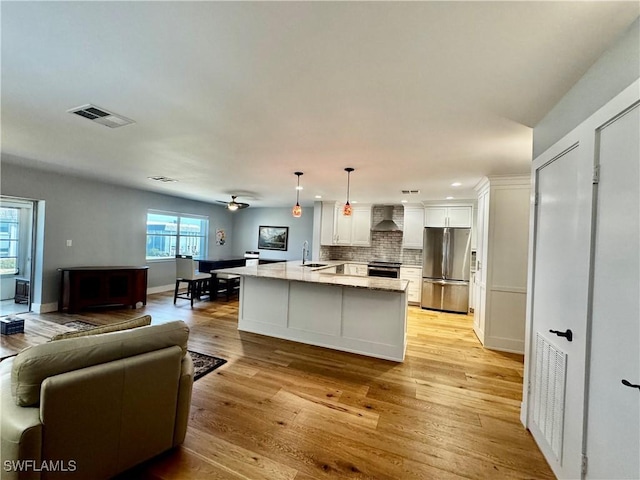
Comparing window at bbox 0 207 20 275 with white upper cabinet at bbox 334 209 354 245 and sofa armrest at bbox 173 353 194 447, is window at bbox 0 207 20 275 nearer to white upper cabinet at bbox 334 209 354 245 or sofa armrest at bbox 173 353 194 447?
sofa armrest at bbox 173 353 194 447

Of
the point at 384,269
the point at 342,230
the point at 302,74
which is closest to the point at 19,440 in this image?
the point at 302,74

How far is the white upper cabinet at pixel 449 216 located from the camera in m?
5.90

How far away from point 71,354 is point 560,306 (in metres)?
2.85

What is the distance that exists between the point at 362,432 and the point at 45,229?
19.9 ft

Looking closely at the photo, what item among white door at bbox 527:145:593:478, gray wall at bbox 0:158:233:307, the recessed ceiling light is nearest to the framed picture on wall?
gray wall at bbox 0:158:233:307

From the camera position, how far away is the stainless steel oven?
651cm

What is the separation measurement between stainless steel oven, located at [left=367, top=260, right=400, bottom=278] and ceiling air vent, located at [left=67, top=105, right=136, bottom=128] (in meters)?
5.46

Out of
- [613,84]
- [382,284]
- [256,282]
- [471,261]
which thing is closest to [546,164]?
[613,84]

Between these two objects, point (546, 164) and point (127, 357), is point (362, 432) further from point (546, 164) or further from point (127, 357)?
point (546, 164)

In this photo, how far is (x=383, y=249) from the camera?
7359 millimetres

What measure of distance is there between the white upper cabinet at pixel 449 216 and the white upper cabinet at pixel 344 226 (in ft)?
5.01

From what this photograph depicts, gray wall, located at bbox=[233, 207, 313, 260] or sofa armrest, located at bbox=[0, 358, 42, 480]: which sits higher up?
gray wall, located at bbox=[233, 207, 313, 260]

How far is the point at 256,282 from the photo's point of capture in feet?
14.2

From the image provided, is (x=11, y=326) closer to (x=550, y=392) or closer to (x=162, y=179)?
(x=162, y=179)
